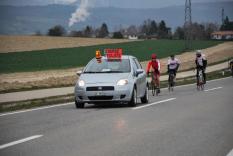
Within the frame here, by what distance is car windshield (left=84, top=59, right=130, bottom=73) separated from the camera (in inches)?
799

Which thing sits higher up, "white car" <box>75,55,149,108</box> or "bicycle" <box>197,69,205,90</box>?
"white car" <box>75,55,149,108</box>

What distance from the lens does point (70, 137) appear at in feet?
38.5

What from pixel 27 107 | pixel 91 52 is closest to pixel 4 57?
pixel 91 52

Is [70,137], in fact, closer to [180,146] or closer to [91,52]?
[180,146]

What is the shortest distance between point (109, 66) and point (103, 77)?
0.95m

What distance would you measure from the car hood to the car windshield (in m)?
0.37

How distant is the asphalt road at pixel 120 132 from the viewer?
10086 millimetres

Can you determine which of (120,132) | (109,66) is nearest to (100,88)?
(109,66)

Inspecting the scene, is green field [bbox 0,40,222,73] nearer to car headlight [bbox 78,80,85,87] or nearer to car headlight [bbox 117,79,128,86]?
car headlight [bbox 78,80,85,87]

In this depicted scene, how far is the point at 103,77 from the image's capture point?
771 inches

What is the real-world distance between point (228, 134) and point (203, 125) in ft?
5.01

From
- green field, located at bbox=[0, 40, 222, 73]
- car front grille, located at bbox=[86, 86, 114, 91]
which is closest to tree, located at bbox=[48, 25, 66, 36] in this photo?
green field, located at bbox=[0, 40, 222, 73]

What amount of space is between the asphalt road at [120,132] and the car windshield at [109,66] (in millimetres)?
2054

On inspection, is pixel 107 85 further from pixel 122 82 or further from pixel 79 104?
pixel 79 104
